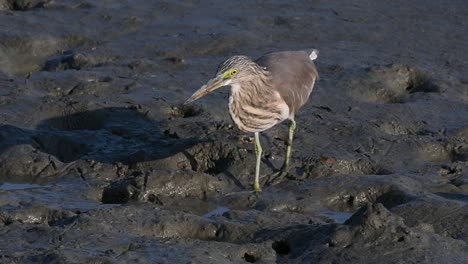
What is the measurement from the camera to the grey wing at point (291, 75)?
9.41 m

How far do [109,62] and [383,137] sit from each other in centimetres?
327

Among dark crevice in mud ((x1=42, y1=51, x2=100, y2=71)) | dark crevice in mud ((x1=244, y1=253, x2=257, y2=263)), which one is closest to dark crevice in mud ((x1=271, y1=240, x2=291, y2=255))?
dark crevice in mud ((x1=244, y1=253, x2=257, y2=263))

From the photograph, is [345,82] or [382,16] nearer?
[345,82]

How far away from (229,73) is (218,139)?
1026 millimetres

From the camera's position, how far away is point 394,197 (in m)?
8.77

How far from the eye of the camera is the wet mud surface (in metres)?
7.44

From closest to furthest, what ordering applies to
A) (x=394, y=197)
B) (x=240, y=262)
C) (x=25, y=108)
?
(x=240, y=262), (x=394, y=197), (x=25, y=108)

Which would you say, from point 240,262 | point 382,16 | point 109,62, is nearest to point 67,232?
point 240,262

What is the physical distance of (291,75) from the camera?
→ 31.6ft

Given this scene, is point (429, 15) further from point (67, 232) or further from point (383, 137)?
point (67, 232)

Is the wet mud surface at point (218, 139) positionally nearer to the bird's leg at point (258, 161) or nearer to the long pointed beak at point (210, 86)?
the bird's leg at point (258, 161)

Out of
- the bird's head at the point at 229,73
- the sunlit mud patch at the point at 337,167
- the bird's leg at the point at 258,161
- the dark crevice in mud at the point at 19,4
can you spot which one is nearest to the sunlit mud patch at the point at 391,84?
the sunlit mud patch at the point at 337,167

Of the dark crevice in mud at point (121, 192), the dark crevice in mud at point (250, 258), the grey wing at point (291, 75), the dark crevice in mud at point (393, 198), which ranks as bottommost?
the dark crevice in mud at point (121, 192)

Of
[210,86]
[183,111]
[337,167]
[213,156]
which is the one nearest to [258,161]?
[213,156]
